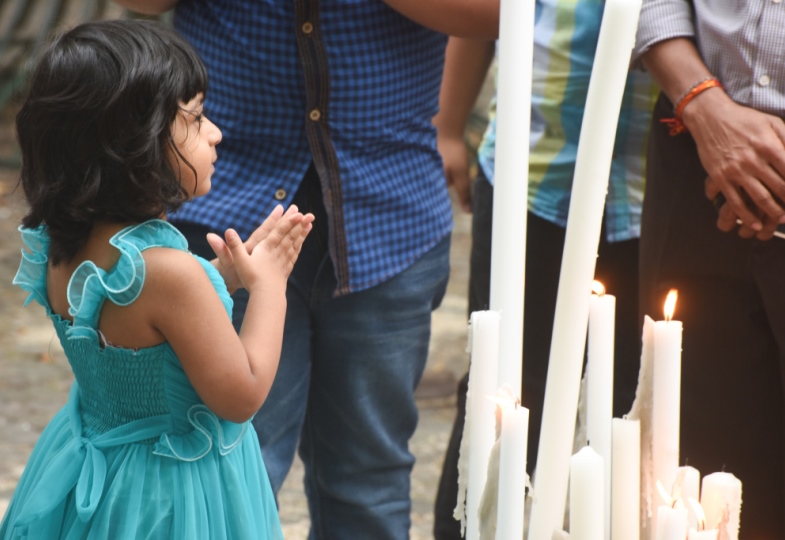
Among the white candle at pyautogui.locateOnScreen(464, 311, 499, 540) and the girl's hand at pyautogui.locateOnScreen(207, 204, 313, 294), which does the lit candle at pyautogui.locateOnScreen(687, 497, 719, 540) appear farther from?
the girl's hand at pyautogui.locateOnScreen(207, 204, 313, 294)

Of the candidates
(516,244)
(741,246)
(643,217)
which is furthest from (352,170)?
(516,244)

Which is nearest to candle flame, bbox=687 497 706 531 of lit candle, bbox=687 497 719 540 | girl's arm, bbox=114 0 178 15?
lit candle, bbox=687 497 719 540

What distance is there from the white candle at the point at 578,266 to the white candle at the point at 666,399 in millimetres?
58

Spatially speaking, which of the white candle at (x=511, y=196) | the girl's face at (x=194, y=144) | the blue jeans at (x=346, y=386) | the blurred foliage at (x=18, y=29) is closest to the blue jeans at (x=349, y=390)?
the blue jeans at (x=346, y=386)

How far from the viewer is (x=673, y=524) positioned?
0.61 meters

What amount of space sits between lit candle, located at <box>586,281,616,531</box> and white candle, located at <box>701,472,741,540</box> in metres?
0.08

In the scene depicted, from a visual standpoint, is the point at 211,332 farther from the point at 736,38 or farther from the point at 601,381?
the point at 736,38

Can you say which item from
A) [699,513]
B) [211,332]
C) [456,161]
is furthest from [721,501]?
[456,161]

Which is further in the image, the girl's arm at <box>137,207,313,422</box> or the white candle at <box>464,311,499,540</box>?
the girl's arm at <box>137,207,313,422</box>

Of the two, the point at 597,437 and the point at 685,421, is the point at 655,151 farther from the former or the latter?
the point at 597,437

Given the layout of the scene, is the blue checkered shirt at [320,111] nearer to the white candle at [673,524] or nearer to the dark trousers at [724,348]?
the dark trousers at [724,348]

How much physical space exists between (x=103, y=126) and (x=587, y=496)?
69cm

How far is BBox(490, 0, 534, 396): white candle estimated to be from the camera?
0.73 meters

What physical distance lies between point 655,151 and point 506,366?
79cm
